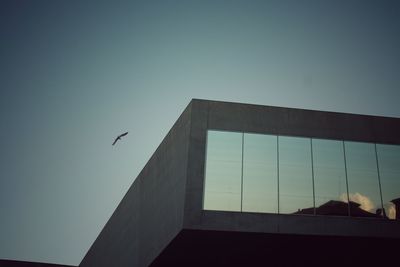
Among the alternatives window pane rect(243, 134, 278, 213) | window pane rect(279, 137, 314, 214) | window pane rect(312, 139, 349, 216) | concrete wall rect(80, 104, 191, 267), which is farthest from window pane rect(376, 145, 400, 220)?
concrete wall rect(80, 104, 191, 267)

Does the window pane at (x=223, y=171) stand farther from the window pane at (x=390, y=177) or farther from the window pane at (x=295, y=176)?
the window pane at (x=390, y=177)

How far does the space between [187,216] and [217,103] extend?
4.70 m

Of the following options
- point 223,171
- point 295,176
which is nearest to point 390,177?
point 295,176

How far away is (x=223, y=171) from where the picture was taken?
2014cm

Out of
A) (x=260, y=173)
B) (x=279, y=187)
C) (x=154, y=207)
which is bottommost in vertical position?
(x=279, y=187)

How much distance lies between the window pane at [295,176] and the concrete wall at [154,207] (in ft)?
12.3

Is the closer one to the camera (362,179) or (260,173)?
(260,173)

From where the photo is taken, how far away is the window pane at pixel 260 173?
19.9 metres

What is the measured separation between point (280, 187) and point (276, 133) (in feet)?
7.12

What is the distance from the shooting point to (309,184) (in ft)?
67.2

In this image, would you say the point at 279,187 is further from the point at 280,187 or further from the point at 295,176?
the point at 295,176

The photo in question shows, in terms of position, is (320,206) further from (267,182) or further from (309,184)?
(267,182)

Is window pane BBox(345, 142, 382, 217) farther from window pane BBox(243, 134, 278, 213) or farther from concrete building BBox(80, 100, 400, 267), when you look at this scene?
window pane BBox(243, 134, 278, 213)

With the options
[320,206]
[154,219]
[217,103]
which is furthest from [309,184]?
[154,219]
